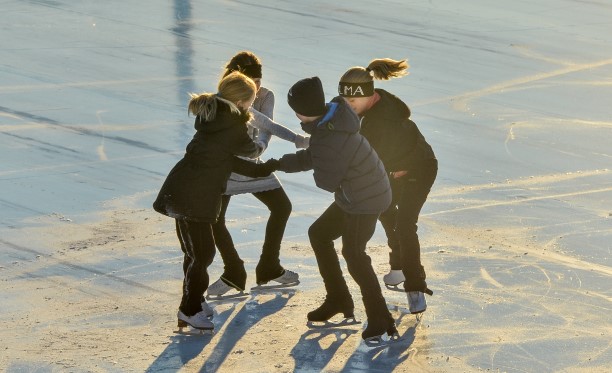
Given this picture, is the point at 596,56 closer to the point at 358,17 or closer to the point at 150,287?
the point at 358,17

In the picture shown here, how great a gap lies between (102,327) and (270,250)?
1.41 m

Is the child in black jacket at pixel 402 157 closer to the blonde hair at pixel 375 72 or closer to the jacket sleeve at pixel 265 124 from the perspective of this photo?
the blonde hair at pixel 375 72

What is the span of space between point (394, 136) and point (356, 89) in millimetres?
471

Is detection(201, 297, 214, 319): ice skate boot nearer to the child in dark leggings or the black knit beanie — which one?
the child in dark leggings

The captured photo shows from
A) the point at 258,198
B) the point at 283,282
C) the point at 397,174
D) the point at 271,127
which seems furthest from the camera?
the point at 283,282

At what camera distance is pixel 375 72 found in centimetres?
816

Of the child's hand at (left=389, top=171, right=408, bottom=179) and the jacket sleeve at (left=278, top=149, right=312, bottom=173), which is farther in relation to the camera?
the child's hand at (left=389, top=171, right=408, bottom=179)

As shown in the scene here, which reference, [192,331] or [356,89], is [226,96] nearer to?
[356,89]

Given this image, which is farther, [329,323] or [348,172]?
[329,323]

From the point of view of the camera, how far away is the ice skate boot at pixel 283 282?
8883mm

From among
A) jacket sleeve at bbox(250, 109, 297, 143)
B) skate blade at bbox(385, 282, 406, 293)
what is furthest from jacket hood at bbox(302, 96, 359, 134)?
skate blade at bbox(385, 282, 406, 293)

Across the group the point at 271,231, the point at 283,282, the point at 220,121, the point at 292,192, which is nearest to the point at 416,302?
the point at 283,282

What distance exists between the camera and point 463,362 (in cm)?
761

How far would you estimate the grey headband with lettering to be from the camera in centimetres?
799
